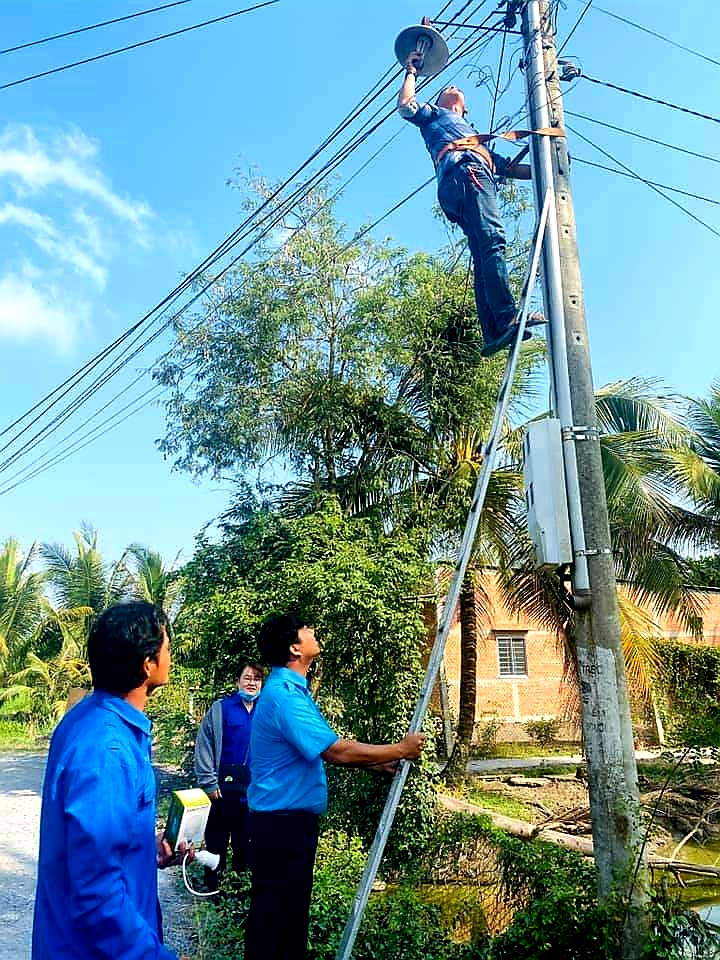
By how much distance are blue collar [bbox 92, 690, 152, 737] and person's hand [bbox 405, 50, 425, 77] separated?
4.79 metres

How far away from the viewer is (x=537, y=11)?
4.86m

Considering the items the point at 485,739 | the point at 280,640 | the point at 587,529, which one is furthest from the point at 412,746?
the point at 485,739

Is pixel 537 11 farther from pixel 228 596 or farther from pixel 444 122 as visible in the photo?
pixel 228 596

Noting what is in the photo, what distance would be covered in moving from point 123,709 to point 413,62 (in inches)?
193

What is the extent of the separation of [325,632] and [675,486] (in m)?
6.10

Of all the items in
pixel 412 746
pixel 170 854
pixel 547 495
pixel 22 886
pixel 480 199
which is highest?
pixel 480 199

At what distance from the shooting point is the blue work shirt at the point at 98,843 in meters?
1.94

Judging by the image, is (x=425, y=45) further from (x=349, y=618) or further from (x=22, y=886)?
(x=22, y=886)

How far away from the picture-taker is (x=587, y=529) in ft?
13.7

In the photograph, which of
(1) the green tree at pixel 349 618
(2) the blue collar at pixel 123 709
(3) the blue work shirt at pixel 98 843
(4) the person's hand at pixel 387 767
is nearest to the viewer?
(3) the blue work shirt at pixel 98 843

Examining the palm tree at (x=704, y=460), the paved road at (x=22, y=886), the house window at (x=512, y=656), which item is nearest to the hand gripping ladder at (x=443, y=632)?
the paved road at (x=22, y=886)

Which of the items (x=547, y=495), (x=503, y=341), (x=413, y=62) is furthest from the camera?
(x=413, y=62)

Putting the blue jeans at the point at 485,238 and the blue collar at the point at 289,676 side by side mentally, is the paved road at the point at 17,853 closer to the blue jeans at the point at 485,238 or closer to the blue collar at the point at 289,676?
the blue collar at the point at 289,676

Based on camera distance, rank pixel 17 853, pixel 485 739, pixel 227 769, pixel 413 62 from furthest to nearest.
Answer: pixel 485 739 < pixel 17 853 < pixel 227 769 < pixel 413 62
